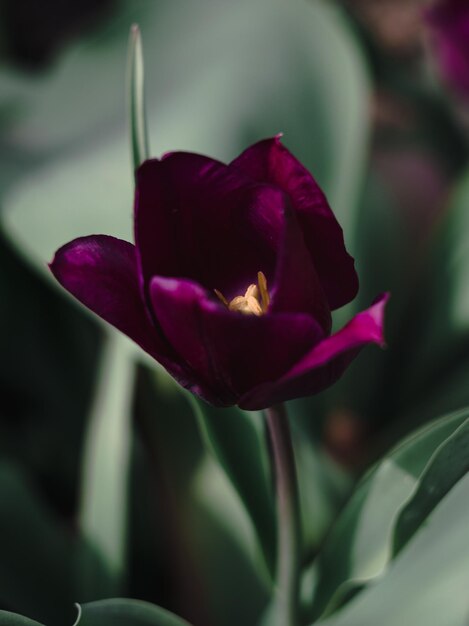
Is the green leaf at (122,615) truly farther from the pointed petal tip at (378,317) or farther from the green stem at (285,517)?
the pointed petal tip at (378,317)

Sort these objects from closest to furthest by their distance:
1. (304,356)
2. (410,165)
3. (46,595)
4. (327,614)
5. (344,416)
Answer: (304,356)
(327,614)
(46,595)
(344,416)
(410,165)

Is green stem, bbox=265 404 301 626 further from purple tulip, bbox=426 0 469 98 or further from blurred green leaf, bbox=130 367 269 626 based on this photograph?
purple tulip, bbox=426 0 469 98

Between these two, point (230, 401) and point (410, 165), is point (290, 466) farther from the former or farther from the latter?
point (410, 165)

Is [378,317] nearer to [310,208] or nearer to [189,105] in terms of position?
[310,208]

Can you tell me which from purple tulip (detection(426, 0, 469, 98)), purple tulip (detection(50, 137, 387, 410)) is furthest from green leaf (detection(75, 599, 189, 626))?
purple tulip (detection(426, 0, 469, 98))

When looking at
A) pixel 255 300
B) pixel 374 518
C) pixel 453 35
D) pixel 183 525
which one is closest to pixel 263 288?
pixel 255 300

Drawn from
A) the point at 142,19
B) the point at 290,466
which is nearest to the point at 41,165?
the point at 142,19
